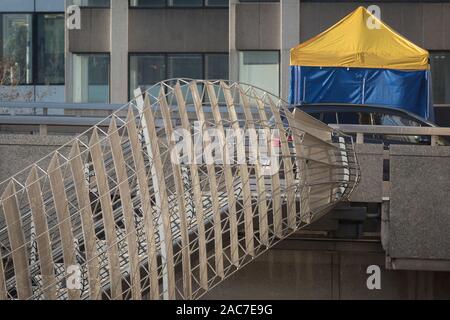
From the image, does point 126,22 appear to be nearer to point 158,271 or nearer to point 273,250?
point 273,250

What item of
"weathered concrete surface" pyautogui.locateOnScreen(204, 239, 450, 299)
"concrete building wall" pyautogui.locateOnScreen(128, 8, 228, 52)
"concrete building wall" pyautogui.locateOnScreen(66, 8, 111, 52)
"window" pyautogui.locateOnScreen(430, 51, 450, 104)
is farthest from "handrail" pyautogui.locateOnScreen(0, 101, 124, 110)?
"window" pyautogui.locateOnScreen(430, 51, 450, 104)

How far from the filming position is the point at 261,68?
32.1 meters

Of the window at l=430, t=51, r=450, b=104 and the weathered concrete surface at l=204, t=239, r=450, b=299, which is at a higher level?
the window at l=430, t=51, r=450, b=104

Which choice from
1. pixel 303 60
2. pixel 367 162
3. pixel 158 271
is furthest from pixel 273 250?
pixel 303 60

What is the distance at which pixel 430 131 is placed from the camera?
1568 centimetres

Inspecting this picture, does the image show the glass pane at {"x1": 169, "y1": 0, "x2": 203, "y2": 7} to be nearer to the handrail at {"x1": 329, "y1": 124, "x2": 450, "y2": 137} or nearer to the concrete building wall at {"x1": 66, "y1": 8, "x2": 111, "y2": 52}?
the concrete building wall at {"x1": 66, "y1": 8, "x2": 111, "y2": 52}

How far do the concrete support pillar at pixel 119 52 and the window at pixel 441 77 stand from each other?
8565 mm

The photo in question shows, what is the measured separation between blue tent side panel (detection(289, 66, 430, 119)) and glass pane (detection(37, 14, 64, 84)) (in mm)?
16018

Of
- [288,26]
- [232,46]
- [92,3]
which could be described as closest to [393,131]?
[288,26]

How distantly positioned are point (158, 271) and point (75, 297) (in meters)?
1.09

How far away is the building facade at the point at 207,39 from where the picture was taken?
1203 inches

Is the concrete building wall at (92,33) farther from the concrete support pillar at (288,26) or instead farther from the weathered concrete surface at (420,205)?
the weathered concrete surface at (420,205)

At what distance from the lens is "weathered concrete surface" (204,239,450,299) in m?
16.0

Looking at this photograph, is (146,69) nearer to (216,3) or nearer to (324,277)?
(216,3)
